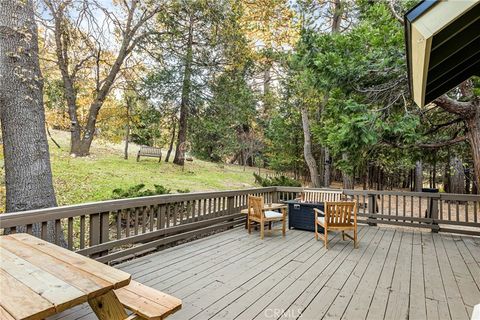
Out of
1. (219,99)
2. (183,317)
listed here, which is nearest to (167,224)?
(183,317)

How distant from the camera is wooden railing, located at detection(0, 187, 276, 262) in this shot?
A: 283cm

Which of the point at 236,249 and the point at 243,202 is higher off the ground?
the point at 243,202

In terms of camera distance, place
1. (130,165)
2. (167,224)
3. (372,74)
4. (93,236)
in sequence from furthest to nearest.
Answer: (130,165), (372,74), (167,224), (93,236)

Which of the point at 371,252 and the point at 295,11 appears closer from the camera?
the point at 371,252

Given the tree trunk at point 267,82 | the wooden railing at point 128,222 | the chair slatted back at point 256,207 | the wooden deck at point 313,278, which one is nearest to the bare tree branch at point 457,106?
the wooden deck at point 313,278

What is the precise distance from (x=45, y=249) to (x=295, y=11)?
10102 millimetres

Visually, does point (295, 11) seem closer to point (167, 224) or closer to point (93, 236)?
point (167, 224)

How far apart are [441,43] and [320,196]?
468 cm

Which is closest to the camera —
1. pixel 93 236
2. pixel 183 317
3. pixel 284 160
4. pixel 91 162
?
pixel 183 317

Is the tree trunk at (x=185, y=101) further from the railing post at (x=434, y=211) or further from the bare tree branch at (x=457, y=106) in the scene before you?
the railing post at (x=434, y=211)

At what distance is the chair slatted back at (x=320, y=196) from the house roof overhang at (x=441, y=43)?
10.7ft

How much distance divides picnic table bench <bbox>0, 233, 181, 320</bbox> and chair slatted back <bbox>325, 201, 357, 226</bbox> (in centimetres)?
326

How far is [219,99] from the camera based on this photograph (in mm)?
11797

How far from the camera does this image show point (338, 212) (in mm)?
4578
